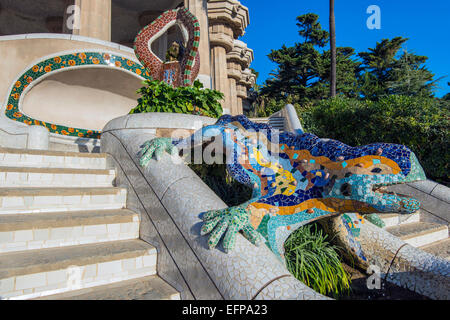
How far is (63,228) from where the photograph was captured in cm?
256

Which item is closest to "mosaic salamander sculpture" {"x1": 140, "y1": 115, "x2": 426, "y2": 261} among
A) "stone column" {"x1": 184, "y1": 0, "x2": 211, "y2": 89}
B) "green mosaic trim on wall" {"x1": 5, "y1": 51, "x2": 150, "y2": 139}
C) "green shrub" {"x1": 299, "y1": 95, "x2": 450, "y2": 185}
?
"green shrub" {"x1": 299, "y1": 95, "x2": 450, "y2": 185}

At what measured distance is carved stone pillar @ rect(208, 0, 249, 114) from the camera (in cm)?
1545

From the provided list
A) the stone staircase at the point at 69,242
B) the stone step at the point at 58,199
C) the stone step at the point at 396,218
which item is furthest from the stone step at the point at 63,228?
the stone step at the point at 396,218

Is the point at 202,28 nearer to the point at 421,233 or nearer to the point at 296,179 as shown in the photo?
the point at 421,233

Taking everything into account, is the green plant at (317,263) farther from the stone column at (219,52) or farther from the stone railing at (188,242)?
the stone column at (219,52)

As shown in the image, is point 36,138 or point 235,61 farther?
point 235,61

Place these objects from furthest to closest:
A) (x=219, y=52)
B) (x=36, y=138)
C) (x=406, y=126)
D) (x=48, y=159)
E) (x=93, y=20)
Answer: (x=219, y=52) → (x=93, y=20) → (x=406, y=126) → (x=36, y=138) → (x=48, y=159)

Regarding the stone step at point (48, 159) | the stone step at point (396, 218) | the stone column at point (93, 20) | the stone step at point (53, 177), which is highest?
the stone column at point (93, 20)

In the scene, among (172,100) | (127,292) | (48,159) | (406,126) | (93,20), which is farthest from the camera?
(93,20)

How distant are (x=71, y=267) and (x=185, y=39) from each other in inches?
185

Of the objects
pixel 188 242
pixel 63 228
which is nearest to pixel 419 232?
pixel 188 242

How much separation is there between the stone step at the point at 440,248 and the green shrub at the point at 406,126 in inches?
92.2

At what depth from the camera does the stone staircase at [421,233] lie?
4.01m

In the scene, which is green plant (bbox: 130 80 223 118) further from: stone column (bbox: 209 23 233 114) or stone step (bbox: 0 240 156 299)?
stone column (bbox: 209 23 233 114)
